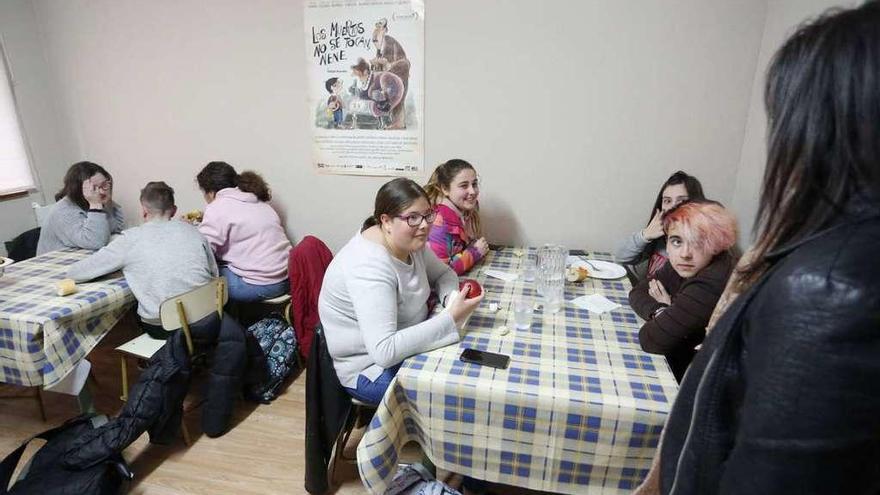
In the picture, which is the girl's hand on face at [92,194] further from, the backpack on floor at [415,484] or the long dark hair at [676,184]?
the long dark hair at [676,184]

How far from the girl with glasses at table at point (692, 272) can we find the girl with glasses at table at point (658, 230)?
663 millimetres

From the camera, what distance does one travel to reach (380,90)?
97.1 inches

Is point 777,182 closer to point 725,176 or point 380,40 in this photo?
point 725,176

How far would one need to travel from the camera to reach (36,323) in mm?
1524

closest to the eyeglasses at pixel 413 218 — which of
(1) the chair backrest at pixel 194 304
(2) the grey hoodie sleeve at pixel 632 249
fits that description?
(1) the chair backrest at pixel 194 304

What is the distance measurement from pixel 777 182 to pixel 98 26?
379 centimetres

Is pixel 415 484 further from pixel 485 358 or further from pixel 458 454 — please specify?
pixel 485 358

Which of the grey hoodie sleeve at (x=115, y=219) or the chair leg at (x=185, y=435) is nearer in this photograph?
the chair leg at (x=185, y=435)

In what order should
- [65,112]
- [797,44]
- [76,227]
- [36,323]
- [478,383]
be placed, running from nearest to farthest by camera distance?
[797,44] → [478,383] → [36,323] → [76,227] → [65,112]

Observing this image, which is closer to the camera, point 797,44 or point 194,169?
point 797,44

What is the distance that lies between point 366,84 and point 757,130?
2067 millimetres

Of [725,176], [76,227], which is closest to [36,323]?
[76,227]

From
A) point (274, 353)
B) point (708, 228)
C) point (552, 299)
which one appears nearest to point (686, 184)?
point (708, 228)

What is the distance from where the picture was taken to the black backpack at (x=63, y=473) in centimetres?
146
